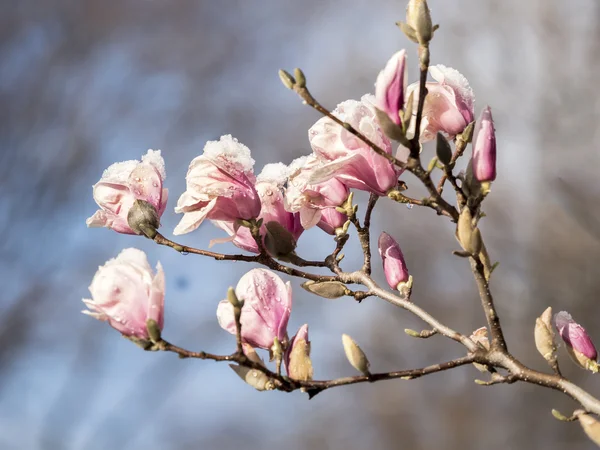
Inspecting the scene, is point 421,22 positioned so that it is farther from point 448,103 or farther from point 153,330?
point 153,330

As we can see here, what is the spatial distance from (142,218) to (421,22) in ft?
0.65

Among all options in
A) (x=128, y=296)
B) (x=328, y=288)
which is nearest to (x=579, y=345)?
(x=328, y=288)

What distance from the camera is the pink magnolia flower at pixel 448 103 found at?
36cm

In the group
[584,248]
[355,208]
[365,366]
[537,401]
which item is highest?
[584,248]

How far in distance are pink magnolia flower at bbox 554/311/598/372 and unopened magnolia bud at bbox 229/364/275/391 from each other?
17 centimetres

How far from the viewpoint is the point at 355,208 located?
0.38 metres

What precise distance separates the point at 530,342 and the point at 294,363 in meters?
1.45

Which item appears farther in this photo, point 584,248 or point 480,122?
point 584,248

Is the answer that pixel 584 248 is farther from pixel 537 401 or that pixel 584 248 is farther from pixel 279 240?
pixel 279 240

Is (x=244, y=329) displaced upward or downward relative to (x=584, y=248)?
downward

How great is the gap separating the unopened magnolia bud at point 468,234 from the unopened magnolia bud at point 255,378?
0.12 meters

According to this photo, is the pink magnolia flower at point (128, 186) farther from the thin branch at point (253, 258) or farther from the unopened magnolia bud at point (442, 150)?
the unopened magnolia bud at point (442, 150)

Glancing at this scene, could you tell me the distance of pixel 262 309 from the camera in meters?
0.37

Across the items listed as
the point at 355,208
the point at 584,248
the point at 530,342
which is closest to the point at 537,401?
the point at 530,342
